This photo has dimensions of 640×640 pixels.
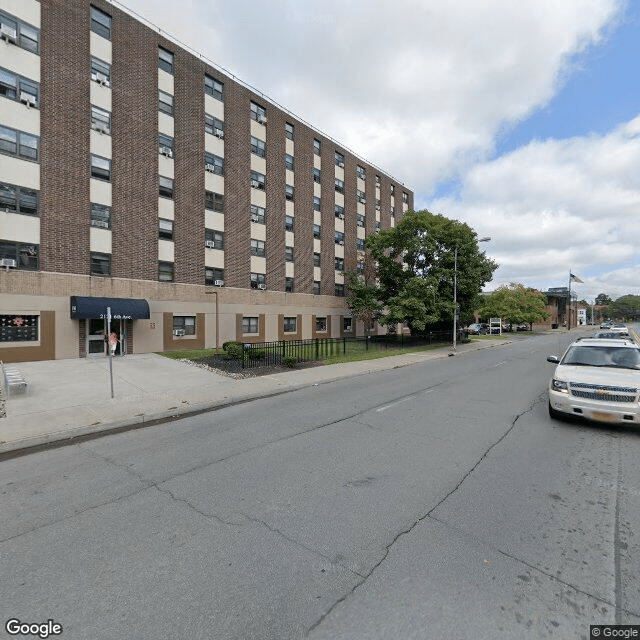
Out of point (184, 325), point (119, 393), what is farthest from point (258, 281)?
point (119, 393)

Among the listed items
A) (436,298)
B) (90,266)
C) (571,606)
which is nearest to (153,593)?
(571,606)

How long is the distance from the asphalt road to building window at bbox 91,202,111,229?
1646cm

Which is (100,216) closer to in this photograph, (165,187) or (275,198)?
(165,187)

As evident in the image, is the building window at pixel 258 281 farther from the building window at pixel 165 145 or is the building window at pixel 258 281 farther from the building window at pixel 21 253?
the building window at pixel 21 253

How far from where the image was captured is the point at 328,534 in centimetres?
356

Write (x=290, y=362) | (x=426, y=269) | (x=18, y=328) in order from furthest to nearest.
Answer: (x=426, y=269) < (x=18, y=328) < (x=290, y=362)

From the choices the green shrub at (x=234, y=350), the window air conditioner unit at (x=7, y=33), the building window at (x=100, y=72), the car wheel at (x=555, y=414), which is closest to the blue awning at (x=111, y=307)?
the green shrub at (x=234, y=350)

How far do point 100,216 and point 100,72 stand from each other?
26.0 feet

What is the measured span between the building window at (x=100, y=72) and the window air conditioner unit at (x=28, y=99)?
3.34 meters

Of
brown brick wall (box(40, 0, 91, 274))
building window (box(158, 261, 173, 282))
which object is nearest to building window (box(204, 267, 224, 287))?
building window (box(158, 261, 173, 282))

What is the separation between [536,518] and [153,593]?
3.86m

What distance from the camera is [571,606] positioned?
267 cm

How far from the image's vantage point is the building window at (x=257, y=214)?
26.7m

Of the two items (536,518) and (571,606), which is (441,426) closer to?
(536,518)
